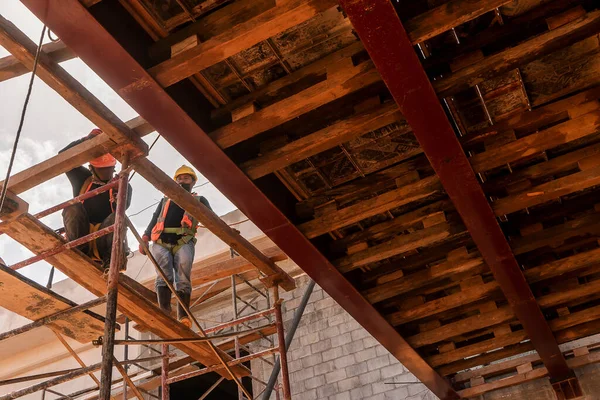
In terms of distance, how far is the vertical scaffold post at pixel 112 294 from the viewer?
4605 millimetres

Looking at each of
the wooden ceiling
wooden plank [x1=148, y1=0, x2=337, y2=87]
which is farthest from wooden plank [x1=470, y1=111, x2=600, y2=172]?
Answer: wooden plank [x1=148, y1=0, x2=337, y2=87]

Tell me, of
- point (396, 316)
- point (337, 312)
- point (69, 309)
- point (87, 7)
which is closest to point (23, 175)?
point (69, 309)

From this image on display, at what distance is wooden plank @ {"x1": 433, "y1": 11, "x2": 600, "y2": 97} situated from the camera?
16.3ft

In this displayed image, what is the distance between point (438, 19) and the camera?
472 cm

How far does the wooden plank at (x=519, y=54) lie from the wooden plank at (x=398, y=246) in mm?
1825

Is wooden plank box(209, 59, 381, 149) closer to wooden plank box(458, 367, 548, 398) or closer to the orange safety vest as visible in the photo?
the orange safety vest

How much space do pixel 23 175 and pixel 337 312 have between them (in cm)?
804

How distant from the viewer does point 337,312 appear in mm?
12805

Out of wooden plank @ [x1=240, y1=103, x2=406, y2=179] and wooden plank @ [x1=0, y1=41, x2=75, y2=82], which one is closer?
wooden plank @ [x1=0, y1=41, x2=75, y2=82]

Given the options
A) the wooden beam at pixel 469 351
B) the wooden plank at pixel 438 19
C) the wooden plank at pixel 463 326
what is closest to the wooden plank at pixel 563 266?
the wooden plank at pixel 463 326

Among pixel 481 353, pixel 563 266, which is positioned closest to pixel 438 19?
pixel 563 266

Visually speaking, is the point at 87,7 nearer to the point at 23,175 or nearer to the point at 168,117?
the point at 168,117

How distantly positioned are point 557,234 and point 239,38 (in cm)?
412

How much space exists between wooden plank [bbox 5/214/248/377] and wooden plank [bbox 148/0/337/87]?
1875 mm
